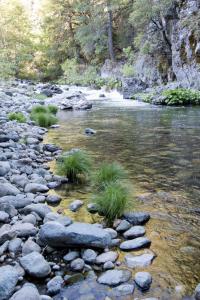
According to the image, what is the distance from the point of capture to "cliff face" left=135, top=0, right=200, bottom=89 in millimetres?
Answer: 19859

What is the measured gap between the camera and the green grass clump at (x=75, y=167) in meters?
5.57

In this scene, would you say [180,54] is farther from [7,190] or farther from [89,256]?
[89,256]

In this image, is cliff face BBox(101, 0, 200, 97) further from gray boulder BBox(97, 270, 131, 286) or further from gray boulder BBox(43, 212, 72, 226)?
gray boulder BBox(97, 270, 131, 286)

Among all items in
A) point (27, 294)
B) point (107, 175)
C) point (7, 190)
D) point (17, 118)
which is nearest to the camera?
point (27, 294)

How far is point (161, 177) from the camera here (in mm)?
5637

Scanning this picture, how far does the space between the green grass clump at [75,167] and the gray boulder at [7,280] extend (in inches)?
109

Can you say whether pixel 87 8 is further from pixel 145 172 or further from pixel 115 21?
pixel 145 172

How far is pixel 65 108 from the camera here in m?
17.4

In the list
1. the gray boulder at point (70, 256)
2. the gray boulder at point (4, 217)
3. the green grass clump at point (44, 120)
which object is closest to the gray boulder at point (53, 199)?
the gray boulder at point (4, 217)

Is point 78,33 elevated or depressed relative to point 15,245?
elevated

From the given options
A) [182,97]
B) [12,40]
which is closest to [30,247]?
[182,97]

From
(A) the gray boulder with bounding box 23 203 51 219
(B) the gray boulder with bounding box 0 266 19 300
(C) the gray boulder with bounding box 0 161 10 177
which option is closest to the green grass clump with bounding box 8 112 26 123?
(C) the gray boulder with bounding box 0 161 10 177

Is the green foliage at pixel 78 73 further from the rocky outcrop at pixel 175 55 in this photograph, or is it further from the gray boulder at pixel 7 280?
the gray boulder at pixel 7 280

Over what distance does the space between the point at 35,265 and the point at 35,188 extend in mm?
2057
